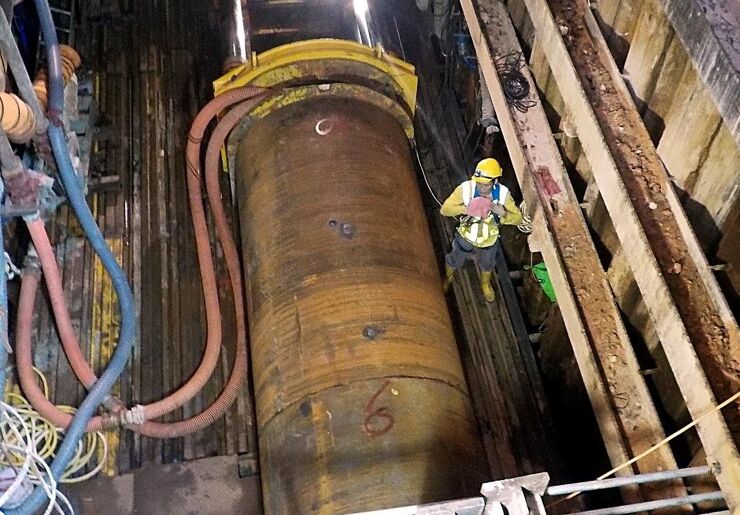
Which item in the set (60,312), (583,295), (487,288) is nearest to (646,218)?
(583,295)

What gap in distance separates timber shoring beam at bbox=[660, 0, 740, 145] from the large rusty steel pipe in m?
2.27

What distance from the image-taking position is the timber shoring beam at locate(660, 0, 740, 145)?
2.79m

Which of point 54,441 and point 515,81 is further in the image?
point 54,441

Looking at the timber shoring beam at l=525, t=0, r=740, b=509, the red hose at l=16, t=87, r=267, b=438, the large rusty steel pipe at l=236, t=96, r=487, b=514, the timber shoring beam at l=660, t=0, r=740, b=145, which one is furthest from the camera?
the red hose at l=16, t=87, r=267, b=438

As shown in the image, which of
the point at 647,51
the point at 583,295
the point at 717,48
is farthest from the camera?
the point at 583,295

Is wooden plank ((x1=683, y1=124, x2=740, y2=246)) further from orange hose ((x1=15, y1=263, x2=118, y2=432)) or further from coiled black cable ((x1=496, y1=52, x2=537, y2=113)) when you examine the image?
orange hose ((x1=15, y1=263, x2=118, y2=432))

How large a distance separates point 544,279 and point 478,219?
0.74m

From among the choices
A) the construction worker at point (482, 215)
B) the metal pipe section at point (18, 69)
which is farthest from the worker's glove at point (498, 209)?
the metal pipe section at point (18, 69)

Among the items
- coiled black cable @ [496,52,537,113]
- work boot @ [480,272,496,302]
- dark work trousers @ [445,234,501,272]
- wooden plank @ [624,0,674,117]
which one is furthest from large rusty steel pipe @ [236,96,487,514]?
wooden plank @ [624,0,674,117]

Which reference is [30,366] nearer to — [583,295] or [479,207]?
[479,207]

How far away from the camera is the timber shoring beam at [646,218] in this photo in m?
3.04

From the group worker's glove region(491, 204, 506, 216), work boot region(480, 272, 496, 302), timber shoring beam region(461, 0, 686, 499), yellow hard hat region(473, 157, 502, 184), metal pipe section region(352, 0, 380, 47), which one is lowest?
timber shoring beam region(461, 0, 686, 499)

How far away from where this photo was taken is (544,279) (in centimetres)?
546

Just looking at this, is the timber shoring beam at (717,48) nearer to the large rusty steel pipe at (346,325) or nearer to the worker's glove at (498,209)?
the large rusty steel pipe at (346,325)
